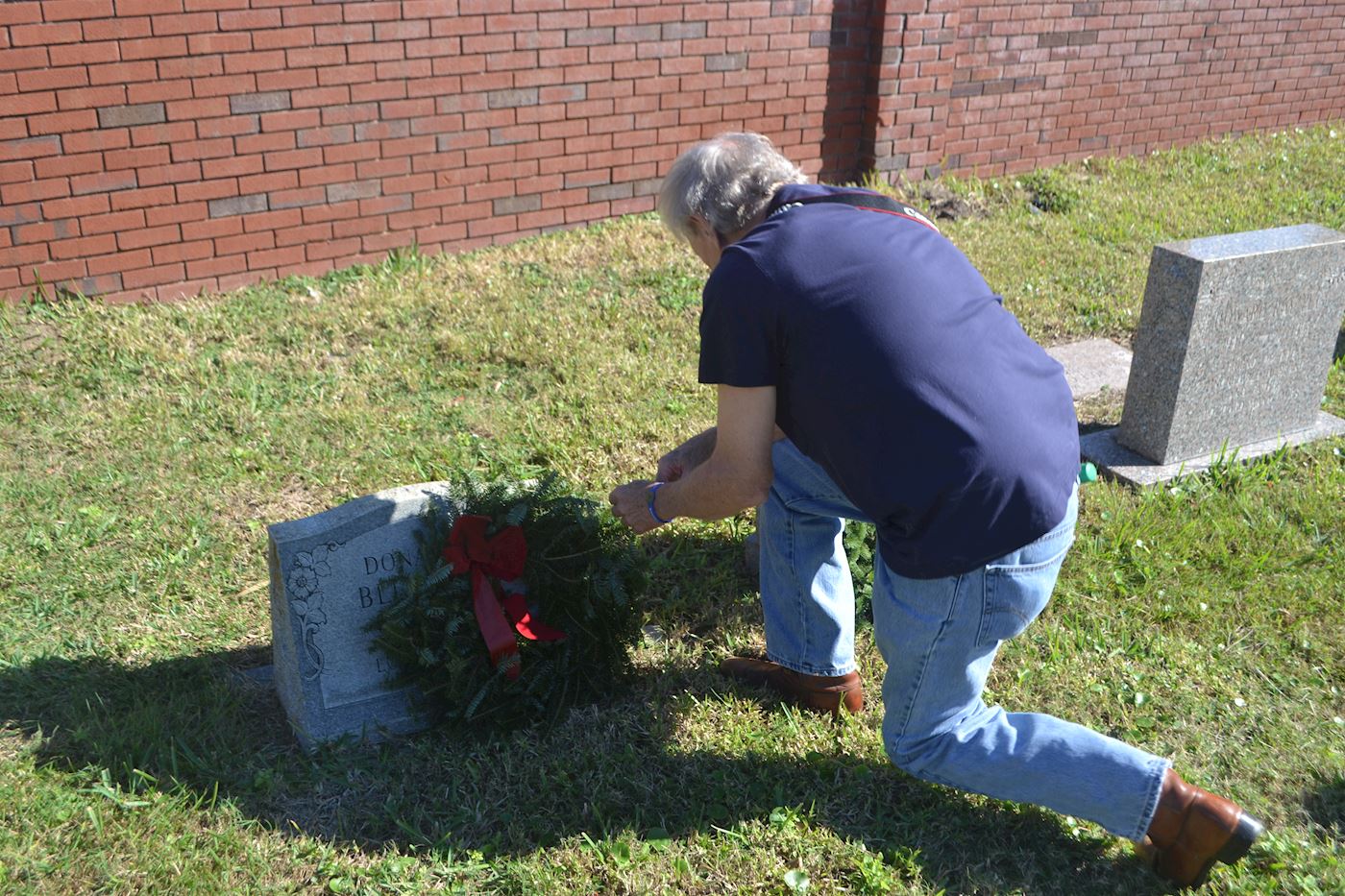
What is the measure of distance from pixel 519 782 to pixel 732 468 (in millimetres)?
982

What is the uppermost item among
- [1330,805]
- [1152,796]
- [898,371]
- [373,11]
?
[373,11]

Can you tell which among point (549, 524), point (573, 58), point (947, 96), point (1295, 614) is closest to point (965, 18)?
point (947, 96)

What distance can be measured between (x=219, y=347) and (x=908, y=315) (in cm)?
352

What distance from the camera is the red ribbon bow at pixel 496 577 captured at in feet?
9.73

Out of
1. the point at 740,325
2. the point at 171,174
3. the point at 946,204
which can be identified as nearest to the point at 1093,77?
the point at 946,204

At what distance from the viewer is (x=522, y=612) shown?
3.05m

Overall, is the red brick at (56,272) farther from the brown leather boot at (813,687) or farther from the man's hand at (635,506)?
the brown leather boot at (813,687)

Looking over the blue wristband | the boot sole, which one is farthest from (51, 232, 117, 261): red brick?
the boot sole

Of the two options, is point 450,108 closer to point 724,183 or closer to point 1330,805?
point 724,183

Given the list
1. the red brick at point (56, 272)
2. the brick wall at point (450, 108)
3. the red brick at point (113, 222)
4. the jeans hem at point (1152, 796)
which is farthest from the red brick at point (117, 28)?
the jeans hem at point (1152, 796)

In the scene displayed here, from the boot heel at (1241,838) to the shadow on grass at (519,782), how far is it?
0.62ft

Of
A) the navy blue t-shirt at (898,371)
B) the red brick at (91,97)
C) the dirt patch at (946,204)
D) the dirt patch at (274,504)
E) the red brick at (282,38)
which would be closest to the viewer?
the navy blue t-shirt at (898,371)

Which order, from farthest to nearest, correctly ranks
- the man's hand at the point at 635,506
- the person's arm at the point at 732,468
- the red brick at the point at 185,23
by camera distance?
1. the red brick at the point at 185,23
2. the man's hand at the point at 635,506
3. the person's arm at the point at 732,468

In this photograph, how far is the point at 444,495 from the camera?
3086 millimetres
